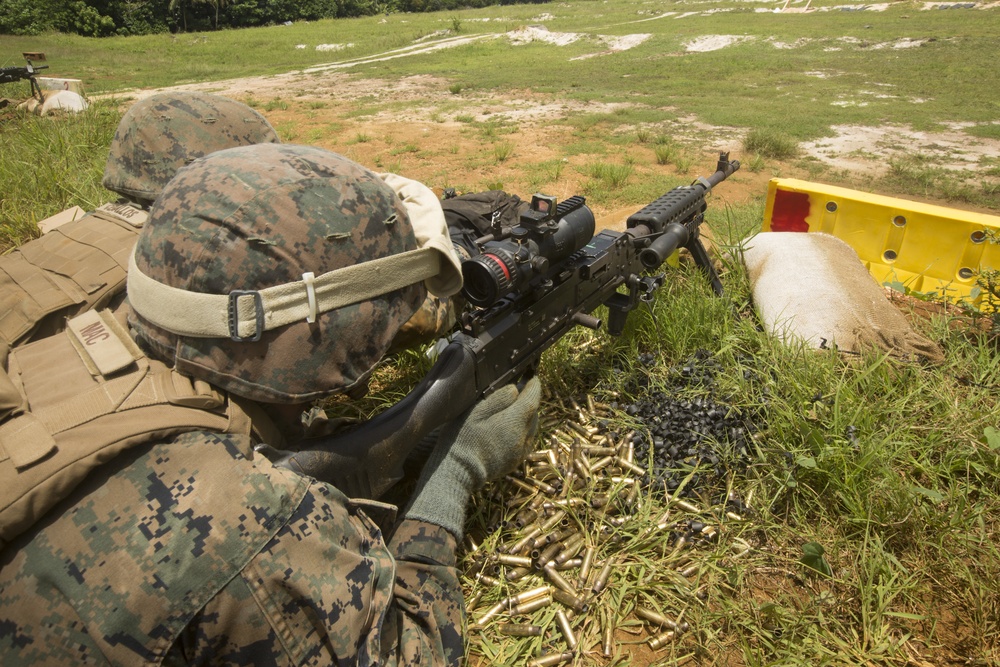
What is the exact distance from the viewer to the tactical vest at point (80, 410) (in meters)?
1.43

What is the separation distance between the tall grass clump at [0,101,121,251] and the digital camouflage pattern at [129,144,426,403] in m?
4.05

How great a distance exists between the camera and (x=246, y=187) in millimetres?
1879

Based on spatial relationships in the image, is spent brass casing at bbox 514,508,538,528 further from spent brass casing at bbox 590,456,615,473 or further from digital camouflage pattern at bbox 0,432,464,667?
digital camouflage pattern at bbox 0,432,464,667

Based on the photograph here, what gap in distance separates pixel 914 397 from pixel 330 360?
302cm

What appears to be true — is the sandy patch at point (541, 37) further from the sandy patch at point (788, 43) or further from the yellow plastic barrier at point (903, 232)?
the yellow plastic barrier at point (903, 232)

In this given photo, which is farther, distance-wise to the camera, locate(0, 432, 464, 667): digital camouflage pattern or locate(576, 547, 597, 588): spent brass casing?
locate(576, 547, 597, 588): spent brass casing

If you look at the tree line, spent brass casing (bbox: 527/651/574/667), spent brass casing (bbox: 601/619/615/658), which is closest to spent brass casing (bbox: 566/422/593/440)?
spent brass casing (bbox: 601/619/615/658)

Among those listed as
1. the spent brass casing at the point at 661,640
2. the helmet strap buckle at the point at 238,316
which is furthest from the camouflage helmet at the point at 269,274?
the spent brass casing at the point at 661,640

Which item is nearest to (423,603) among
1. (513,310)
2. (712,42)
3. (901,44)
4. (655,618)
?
(655,618)

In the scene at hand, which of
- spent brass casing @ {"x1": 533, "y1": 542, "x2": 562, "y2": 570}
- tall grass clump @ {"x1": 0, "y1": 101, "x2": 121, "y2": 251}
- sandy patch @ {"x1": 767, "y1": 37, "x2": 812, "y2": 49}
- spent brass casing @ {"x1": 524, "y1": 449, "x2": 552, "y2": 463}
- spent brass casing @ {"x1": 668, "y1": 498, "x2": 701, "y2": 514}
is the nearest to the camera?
spent brass casing @ {"x1": 533, "y1": 542, "x2": 562, "y2": 570}

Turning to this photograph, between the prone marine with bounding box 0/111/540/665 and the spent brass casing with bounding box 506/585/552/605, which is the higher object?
the prone marine with bounding box 0/111/540/665

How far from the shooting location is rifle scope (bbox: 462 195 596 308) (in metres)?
2.59

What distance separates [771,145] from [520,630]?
352 inches

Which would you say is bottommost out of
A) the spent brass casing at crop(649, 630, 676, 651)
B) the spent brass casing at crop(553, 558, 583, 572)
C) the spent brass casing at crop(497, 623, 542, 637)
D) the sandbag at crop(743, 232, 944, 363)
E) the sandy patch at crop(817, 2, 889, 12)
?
the spent brass casing at crop(649, 630, 676, 651)
